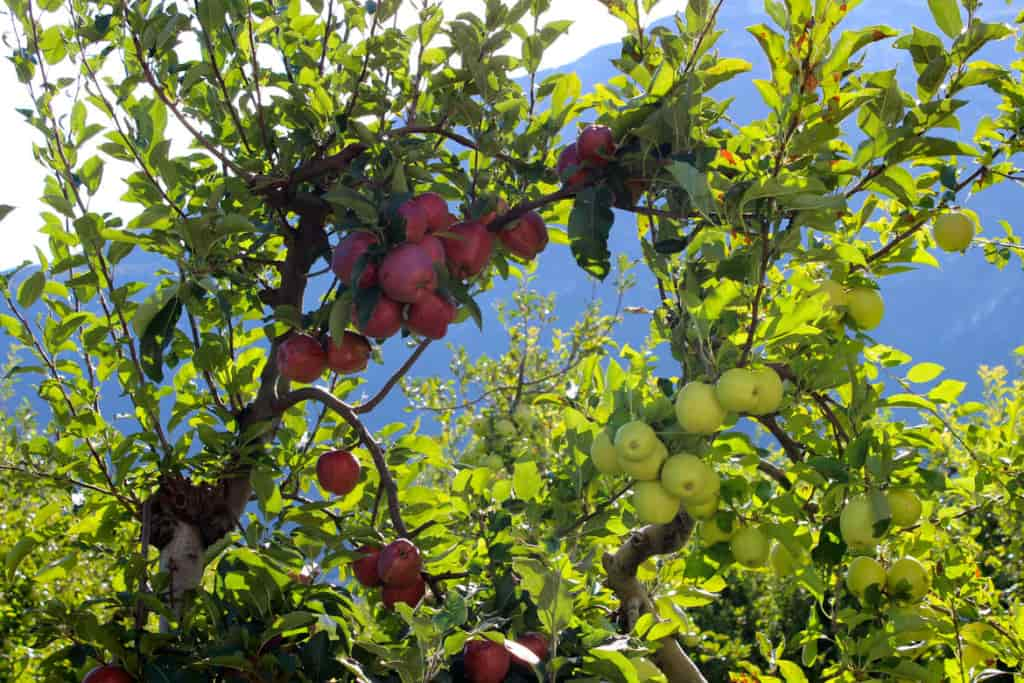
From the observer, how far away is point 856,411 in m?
1.71

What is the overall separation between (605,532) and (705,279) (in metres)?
0.61

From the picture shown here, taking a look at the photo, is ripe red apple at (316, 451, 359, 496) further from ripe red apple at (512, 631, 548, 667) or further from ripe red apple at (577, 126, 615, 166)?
ripe red apple at (577, 126, 615, 166)

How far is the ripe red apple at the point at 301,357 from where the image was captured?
1992 mm

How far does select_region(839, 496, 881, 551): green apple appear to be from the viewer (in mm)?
1611

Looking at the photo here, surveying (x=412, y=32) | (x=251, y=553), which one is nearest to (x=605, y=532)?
(x=251, y=553)

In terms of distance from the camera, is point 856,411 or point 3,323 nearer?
point 856,411

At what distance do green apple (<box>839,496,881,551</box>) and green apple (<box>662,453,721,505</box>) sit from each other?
265mm

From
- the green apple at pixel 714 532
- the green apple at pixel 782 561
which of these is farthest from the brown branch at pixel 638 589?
the green apple at pixel 714 532

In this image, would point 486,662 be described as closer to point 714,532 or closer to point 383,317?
point 714,532

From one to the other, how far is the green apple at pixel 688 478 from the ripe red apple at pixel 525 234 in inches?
25.6

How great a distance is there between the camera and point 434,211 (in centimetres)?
174

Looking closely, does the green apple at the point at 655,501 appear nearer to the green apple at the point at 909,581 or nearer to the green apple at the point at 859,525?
the green apple at the point at 859,525

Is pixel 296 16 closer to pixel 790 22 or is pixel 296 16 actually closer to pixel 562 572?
pixel 790 22

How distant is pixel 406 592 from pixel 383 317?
71 cm
